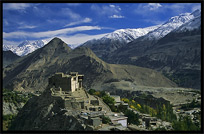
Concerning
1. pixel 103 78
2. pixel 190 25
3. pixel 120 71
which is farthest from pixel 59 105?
pixel 190 25

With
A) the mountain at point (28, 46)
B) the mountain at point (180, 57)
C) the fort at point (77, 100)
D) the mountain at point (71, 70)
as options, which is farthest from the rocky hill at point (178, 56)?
the fort at point (77, 100)

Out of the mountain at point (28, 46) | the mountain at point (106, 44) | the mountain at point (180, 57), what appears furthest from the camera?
the mountain at point (106, 44)

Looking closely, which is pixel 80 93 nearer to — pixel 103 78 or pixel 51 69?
pixel 103 78

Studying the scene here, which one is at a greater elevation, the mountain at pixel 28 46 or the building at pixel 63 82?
the mountain at pixel 28 46

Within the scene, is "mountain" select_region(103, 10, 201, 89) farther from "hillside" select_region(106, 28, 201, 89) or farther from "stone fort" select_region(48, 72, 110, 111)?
"stone fort" select_region(48, 72, 110, 111)

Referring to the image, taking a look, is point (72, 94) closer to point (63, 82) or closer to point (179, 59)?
point (63, 82)

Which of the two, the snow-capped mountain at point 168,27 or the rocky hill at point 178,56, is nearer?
the rocky hill at point 178,56

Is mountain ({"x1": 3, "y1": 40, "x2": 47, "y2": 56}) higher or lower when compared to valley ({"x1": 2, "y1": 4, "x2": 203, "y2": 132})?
higher

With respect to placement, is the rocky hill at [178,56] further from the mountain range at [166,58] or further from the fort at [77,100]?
the fort at [77,100]

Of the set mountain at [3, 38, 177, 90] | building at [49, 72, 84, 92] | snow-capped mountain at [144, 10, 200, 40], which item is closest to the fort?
building at [49, 72, 84, 92]

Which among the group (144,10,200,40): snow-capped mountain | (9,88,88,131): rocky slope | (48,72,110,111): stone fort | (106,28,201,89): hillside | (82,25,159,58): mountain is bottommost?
(9,88,88,131): rocky slope
